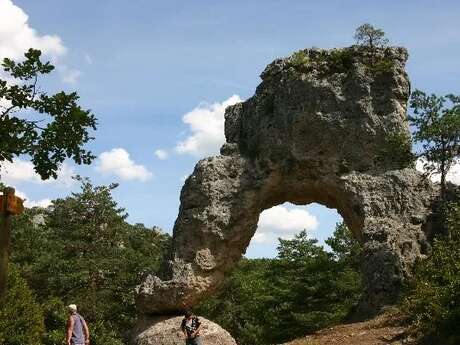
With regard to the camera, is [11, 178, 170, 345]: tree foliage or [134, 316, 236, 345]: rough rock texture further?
[11, 178, 170, 345]: tree foliage

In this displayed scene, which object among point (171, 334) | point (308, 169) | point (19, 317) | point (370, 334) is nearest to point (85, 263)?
point (19, 317)

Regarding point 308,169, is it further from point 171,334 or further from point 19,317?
point 19,317

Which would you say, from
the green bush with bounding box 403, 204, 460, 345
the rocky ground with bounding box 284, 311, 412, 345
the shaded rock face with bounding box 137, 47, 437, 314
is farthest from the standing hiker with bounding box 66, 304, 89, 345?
the shaded rock face with bounding box 137, 47, 437, 314

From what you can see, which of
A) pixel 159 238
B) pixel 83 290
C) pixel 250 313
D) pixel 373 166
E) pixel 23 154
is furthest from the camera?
pixel 159 238

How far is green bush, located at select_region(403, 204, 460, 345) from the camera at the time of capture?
13391 mm

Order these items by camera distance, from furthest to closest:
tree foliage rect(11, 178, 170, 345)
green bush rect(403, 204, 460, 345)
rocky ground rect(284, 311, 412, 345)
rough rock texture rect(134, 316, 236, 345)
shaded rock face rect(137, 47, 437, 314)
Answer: tree foliage rect(11, 178, 170, 345), shaded rock face rect(137, 47, 437, 314), rough rock texture rect(134, 316, 236, 345), rocky ground rect(284, 311, 412, 345), green bush rect(403, 204, 460, 345)

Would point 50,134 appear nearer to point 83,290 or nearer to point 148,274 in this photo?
point 148,274

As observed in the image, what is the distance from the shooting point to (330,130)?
21656 millimetres

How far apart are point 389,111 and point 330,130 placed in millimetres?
2131

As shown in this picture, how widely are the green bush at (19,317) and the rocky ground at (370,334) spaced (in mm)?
13986

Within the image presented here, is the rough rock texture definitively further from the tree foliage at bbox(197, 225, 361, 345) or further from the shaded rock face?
the tree foliage at bbox(197, 225, 361, 345)

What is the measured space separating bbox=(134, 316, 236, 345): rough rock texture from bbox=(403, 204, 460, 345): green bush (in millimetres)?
6348

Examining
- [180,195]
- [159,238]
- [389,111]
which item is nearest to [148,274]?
[180,195]

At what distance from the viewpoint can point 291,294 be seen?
1388 inches
